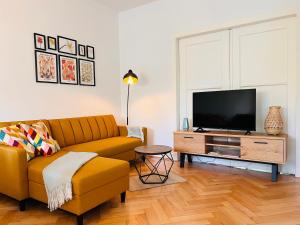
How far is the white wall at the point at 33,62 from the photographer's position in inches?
114

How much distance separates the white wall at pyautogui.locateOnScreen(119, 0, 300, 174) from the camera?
367cm

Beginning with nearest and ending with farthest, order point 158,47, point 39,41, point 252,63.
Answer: point 39,41, point 252,63, point 158,47

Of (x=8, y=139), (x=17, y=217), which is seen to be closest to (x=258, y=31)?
(x=8, y=139)

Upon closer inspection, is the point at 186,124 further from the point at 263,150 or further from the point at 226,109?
the point at 263,150

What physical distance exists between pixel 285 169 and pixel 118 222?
8.16 feet

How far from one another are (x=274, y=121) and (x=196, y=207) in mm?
1595

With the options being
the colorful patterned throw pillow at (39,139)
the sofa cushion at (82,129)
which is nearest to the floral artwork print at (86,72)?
the sofa cushion at (82,129)

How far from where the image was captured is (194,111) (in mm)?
3658

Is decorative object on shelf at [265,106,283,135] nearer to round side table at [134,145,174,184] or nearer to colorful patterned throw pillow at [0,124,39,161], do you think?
round side table at [134,145,174,184]

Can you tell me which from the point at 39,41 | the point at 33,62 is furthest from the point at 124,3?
the point at 33,62

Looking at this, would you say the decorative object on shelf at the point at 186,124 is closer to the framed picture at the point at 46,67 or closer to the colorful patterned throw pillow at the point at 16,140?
the framed picture at the point at 46,67

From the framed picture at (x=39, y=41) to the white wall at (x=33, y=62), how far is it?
0.05 m

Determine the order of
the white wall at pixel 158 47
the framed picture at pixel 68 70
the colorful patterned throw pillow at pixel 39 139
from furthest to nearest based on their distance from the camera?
the white wall at pixel 158 47, the framed picture at pixel 68 70, the colorful patterned throw pillow at pixel 39 139

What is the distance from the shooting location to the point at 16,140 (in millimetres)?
2320
